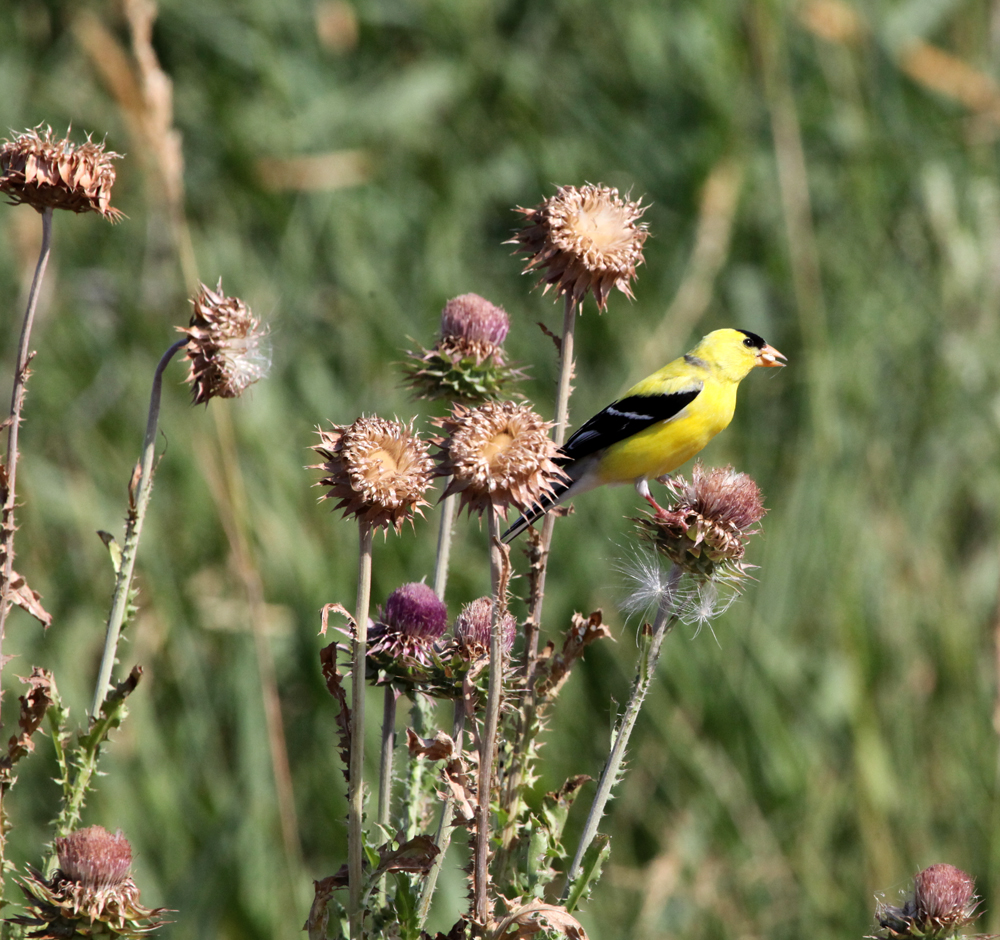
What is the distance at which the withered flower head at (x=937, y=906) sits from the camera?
148cm

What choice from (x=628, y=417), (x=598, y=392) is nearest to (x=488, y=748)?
(x=628, y=417)

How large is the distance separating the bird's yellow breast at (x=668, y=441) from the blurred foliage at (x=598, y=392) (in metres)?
0.83

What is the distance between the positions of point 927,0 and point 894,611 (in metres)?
2.57

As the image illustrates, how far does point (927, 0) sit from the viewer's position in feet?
15.5

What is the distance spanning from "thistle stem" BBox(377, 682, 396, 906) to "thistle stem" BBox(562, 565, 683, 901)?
0.71ft

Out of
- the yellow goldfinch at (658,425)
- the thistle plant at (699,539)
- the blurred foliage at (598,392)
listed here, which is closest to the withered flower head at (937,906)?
the thistle plant at (699,539)

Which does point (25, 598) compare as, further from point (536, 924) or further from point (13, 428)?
point (536, 924)

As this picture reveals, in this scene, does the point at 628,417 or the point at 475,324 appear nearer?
the point at 475,324

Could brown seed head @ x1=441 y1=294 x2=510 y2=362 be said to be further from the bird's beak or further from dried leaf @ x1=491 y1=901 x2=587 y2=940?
dried leaf @ x1=491 y1=901 x2=587 y2=940

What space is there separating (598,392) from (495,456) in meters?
3.27

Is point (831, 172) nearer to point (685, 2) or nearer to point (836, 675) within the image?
point (685, 2)

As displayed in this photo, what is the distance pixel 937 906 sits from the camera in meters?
1.49

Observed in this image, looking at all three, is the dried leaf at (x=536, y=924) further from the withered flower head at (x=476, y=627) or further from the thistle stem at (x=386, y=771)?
the withered flower head at (x=476, y=627)

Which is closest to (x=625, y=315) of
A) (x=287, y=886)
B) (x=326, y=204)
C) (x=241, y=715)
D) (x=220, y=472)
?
(x=326, y=204)
